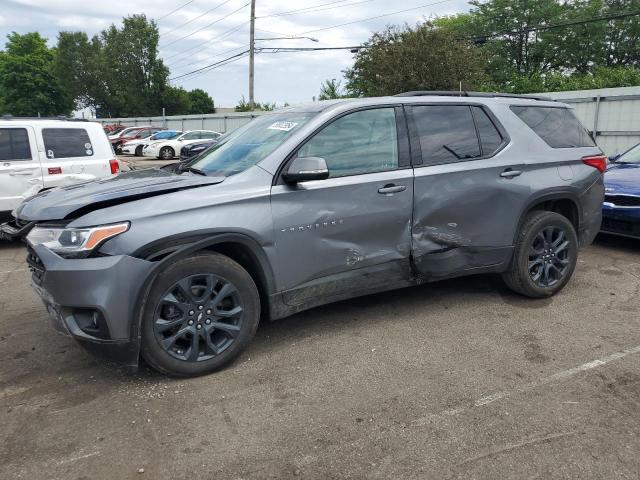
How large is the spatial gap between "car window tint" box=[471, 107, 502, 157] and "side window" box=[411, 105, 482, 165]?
56 millimetres

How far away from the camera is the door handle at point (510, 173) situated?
4.52 m

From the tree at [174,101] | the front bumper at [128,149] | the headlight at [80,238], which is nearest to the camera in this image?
the headlight at [80,238]

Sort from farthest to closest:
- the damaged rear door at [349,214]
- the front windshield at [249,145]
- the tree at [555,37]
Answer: the tree at [555,37]
the front windshield at [249,145]
the damaged rear door at [349,214]

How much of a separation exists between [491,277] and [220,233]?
3.31 metres

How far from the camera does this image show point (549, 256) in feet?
16.0

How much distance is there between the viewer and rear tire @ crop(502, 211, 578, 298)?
4719 millimetres

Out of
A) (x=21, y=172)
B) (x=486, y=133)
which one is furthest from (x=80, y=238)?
(x=21, y=172)

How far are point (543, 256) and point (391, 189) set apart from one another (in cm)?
177

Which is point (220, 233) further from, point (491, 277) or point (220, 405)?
point (491, 277)

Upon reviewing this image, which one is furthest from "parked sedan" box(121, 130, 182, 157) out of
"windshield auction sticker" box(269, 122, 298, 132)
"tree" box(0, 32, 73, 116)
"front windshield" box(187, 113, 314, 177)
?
"tree" box(0, 32, 73, 116)

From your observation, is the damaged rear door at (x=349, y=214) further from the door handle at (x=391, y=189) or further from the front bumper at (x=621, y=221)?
the front bumper at (x=621, y=221)

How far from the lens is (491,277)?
18.5ft

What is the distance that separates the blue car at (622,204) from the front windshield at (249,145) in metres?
4.52

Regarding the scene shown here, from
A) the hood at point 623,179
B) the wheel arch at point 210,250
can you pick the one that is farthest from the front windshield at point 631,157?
the wheel arch at point 210,250
